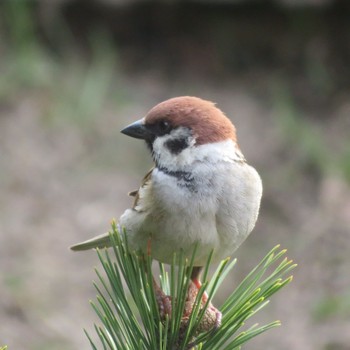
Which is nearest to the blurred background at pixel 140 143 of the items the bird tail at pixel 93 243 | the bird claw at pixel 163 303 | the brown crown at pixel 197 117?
the bird tail at pixel 93 243

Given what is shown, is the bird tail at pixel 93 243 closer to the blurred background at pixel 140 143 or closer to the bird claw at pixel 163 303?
the bird claw at pixel 163 303

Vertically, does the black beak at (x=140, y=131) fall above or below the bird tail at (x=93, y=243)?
above

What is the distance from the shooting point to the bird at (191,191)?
157cm

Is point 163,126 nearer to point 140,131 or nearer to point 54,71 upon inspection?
point 140,131

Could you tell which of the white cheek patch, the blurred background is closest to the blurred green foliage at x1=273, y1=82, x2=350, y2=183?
the blurred background

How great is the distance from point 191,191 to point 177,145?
0.14 metres

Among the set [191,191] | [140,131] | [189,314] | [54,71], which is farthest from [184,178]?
[54,71]

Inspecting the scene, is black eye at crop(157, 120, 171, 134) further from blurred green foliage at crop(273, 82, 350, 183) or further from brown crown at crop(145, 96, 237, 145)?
blurred green foliage at crop(273, 82, 350, 183)

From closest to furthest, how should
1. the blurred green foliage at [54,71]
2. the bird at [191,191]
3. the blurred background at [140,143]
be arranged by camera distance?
the bird at [191,191]
the blurred background at [140,143]
the blurred green foliage at [54,71]

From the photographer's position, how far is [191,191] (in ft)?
5.43

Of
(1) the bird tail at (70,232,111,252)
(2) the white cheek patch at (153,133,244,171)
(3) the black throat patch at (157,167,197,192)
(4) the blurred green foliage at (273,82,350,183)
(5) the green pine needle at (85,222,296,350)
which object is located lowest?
(5) the green pine needle at (85,222,296,350)

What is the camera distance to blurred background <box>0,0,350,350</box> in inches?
129

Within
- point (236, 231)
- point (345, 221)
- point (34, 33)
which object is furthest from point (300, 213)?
point (236, 231)

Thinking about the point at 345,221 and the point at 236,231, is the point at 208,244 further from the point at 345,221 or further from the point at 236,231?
the point at 345,221
